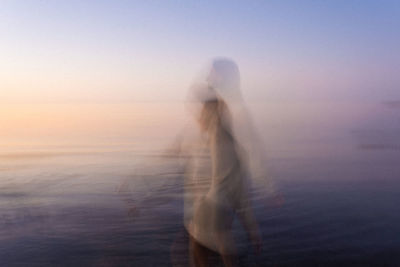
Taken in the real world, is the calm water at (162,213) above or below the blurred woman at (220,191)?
below

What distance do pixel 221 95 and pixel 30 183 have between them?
5.46 meters

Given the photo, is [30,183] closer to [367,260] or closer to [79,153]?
[79,153]

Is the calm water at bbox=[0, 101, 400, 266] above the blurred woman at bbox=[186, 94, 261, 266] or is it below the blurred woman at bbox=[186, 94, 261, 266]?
below

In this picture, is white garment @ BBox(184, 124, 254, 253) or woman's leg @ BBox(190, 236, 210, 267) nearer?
white garment @ BBox(184, 124, 254, 253)

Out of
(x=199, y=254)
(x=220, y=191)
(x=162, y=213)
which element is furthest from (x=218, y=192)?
(x=162, y=213)

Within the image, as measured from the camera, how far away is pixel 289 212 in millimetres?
6102

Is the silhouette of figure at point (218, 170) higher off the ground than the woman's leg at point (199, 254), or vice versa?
the silhouette of figure at point (218, 170)

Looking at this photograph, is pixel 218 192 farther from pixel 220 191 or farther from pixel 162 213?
pixel 162 213

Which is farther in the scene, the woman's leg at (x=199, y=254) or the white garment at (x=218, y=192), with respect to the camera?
the woman's leg at (x=199, y=254)

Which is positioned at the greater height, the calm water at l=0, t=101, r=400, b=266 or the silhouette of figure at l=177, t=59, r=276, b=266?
the silhouette of figure at l=177, t=59, r=276, b=266

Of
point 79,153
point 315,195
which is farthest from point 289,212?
point 79,153

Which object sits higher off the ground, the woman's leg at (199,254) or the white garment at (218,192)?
the white garment at (218,192)

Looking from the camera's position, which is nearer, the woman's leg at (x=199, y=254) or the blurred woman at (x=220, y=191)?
the blurred woman at (x=220, y=191)

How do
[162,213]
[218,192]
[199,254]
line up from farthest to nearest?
1. [162,213]
2. [199,254]
3. [218,192]
